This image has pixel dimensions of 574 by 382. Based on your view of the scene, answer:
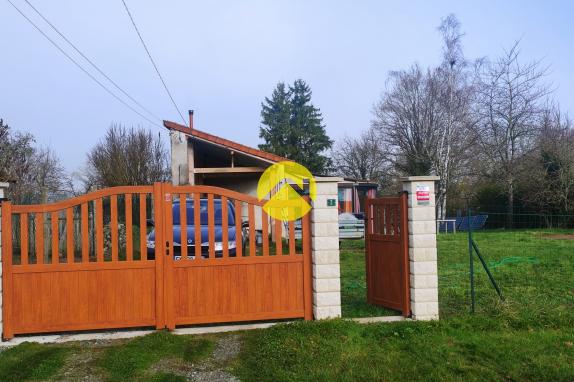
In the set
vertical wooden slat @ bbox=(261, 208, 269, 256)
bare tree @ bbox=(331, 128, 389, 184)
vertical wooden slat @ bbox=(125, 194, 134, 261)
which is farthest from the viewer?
bare tree @ bbox=(331, 128, 389, 184)

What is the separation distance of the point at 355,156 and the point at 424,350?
37.0 metres

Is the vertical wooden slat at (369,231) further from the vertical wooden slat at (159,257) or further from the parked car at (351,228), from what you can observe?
the parked car at (351,228)

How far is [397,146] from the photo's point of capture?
30984 mm

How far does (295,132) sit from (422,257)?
35.1 meters

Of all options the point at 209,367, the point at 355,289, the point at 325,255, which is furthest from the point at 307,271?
the point at 355,289

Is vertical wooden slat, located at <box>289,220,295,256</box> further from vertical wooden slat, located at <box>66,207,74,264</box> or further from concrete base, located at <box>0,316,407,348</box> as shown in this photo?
vertical wooden slat, located at <box>66,207,74,264</box>

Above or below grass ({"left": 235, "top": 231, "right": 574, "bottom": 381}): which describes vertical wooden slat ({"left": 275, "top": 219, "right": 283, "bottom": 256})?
above

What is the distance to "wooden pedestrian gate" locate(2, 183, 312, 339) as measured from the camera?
5.52 metres

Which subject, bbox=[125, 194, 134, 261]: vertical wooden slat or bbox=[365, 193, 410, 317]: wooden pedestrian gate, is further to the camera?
bbox=[365, 193, 410, 317]: wooden pedestrian gate

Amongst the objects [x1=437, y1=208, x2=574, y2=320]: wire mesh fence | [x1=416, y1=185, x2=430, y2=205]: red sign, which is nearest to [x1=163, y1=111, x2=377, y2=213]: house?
[x1=437, y1=208, x2=574, y2=320]: wire mesh fence

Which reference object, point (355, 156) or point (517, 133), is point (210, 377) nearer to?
point (517, 133)

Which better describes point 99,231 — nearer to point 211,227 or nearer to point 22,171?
point 211,227

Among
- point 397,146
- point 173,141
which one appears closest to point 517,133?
point 397,146

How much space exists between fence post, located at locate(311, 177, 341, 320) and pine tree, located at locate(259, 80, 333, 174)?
34.1 meters
